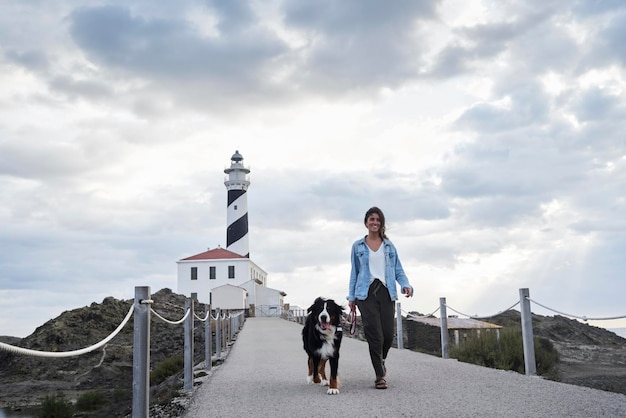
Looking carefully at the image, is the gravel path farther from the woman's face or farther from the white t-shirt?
the woman's face

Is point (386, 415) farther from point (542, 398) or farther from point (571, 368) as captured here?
point (571, 368)

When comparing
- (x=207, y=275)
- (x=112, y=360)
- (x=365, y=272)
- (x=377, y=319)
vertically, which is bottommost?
(x=112, y=360)

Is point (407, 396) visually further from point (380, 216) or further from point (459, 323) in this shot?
point (459, 323)

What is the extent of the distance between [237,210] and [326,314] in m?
52.7

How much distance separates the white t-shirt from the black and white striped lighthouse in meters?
52.5

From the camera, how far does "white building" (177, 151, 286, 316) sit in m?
56.5

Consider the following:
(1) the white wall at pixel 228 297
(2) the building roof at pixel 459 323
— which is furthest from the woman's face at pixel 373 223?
(1) the white wall at pixel 228 297

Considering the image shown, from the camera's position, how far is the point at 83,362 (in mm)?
21594

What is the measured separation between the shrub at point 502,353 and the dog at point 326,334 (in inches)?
186

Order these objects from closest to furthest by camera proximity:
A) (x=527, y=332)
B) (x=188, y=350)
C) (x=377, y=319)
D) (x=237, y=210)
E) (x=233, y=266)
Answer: (x=377, y=319) < (x=188, y=350) < (x=527, y=332) < (x=233, y=266) < (x=237, y=210)

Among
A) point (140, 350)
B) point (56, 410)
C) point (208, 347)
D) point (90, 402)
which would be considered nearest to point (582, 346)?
point (208, 347)

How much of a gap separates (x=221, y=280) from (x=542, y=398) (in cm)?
5220

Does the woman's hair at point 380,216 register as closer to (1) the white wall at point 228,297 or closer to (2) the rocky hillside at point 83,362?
(2) the rocky hillside at point 83,362

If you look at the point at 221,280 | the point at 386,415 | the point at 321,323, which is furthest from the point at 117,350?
the point at 221,280
